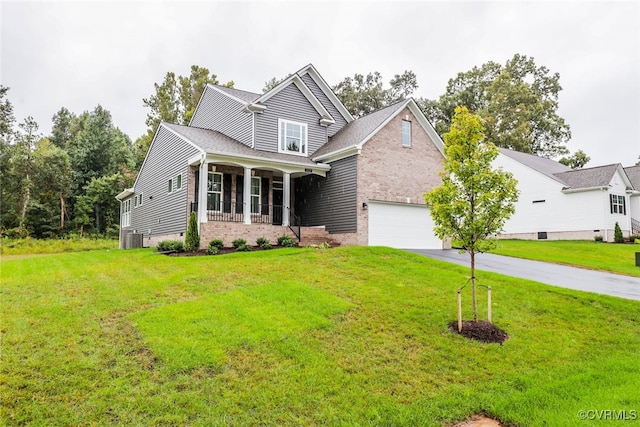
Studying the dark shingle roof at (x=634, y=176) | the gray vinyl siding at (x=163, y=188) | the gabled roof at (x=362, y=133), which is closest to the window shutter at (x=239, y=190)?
the gray vinyl siding at (x=163, y=188)

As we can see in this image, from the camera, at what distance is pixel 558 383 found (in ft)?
17.6

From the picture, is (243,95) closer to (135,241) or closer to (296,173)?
(296,173)

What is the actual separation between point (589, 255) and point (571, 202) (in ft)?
29.5

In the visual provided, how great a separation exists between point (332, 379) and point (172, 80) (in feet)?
115

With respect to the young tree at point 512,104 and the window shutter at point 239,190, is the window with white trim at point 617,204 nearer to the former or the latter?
the young tree at point 512,104

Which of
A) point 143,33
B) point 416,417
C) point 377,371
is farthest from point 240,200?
point 416,417

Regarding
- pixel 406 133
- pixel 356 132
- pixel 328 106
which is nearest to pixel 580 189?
pixel 406 133

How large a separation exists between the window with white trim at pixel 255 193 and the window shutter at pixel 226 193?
113 cm

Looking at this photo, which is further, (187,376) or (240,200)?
(240,200)

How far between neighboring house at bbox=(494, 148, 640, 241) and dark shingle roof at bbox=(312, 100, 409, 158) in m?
13.7

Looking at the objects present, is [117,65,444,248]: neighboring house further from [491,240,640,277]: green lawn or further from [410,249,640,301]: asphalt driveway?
[491,240,640,277]: green lawn

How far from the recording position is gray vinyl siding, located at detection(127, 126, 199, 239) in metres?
17.7

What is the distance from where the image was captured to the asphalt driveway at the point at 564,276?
35.6 feet

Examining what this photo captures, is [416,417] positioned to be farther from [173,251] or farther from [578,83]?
[578,83]
